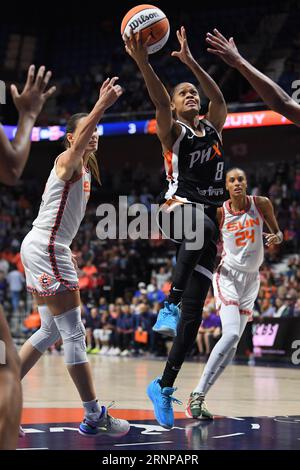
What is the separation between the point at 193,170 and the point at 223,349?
173 cm

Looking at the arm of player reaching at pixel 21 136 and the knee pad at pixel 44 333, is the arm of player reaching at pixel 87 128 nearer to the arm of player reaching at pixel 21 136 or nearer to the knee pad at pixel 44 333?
the knee pad at pixel 44 333

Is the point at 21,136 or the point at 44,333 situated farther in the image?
the point at 44,333

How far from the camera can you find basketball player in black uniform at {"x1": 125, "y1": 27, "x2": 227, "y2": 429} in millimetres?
5895

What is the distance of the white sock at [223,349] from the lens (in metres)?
6.96

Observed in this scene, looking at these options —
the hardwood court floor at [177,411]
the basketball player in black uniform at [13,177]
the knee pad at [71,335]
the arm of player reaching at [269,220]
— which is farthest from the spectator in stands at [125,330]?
the basketball player in black uniform at [13,177]

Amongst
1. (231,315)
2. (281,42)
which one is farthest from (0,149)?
(281,42)

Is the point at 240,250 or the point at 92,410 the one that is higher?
the point at 240,250

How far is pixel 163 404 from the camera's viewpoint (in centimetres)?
599

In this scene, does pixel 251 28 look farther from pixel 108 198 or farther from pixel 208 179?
pixel 208 179

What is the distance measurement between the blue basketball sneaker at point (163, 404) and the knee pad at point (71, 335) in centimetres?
84

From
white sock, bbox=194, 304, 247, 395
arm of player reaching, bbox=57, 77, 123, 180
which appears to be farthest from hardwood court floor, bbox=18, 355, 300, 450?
arm of player reaching, bbox=57, 77, 123, 180

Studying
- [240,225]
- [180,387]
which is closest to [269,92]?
[240,225]

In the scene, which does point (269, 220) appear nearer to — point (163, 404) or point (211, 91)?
point (211, 91)

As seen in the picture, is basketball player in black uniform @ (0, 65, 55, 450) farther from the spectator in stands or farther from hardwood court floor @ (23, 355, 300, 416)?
the spectator in stands
